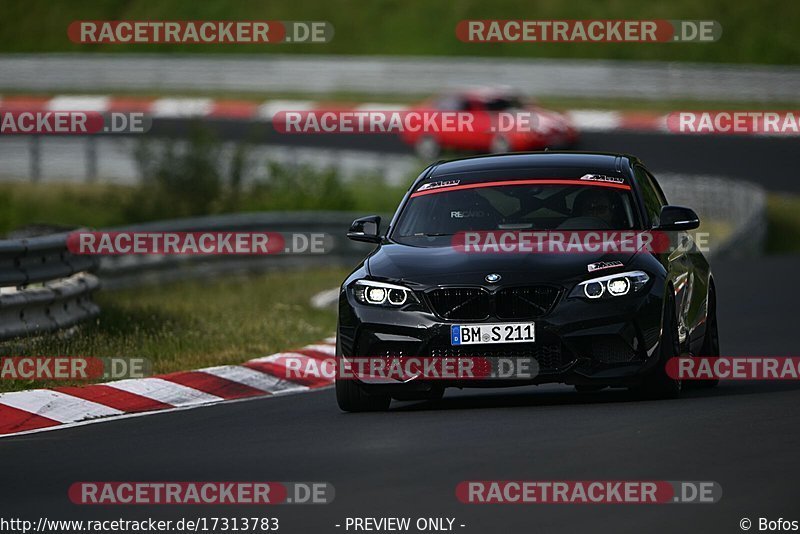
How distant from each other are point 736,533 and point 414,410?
427 centimetres

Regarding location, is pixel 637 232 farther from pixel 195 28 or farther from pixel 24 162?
pixel 195 28

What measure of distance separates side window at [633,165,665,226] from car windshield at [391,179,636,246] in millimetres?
217

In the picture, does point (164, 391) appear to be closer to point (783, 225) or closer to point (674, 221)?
point (674, 221)

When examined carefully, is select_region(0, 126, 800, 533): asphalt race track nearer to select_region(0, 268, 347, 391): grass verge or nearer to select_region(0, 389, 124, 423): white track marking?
select_region(0, 389, 124, 423): white track marking

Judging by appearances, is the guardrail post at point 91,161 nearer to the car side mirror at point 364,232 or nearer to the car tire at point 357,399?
the car side mirror at point 364,232

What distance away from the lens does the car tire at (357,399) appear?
1073 centimetres

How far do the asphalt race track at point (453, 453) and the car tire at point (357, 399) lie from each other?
115mm

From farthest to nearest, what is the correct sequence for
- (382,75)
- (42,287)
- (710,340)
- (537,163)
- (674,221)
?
(382,75), (42,287), (710,340), (537,163), (674,221)

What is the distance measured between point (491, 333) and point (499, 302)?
19 centimetres

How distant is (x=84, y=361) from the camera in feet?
42.5

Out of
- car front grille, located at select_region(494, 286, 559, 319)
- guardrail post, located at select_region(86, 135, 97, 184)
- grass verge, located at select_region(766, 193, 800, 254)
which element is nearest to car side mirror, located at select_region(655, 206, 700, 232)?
car front grille, located at select_region(494, 286, 559, 319)

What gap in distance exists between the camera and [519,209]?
11398 mm

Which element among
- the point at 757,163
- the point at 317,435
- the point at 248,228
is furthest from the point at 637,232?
the point at 757,163

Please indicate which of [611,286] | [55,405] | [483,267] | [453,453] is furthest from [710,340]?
[55,405]
